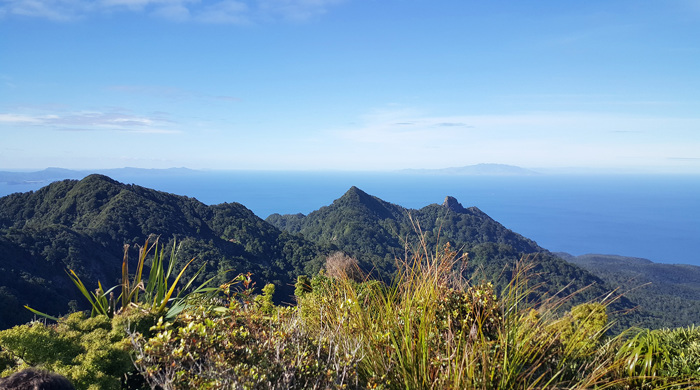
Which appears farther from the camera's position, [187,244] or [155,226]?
[155,226]

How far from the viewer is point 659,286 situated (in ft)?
208

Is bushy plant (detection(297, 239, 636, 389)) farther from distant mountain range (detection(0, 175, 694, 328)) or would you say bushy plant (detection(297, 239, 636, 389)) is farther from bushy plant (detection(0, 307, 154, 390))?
distant mountain range (detection(0, 175, 694, 328))

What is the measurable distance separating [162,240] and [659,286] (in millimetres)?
74818

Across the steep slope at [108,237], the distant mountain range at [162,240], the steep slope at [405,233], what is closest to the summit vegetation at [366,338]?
the distant mountain range at [162,240]

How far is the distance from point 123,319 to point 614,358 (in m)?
3.09

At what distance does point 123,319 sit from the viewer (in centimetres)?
263

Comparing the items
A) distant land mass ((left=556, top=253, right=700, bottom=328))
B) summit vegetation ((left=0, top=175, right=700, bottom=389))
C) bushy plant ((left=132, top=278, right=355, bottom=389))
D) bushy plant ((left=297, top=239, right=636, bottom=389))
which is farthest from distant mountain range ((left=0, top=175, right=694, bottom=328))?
bushy plant ((left=132, top=278, right=355, bottom=389))

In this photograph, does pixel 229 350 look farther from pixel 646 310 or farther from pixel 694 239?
pixel 694 239

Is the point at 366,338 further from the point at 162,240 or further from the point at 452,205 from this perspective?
the point at 452,205

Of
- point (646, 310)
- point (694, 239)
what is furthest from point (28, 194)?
point (694, 239)

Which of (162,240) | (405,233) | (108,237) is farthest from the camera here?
(405,233)

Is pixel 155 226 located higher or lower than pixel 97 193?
lower

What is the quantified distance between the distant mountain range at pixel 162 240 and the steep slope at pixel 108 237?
11 centimetres

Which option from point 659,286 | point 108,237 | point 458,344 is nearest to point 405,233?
point 659,286
